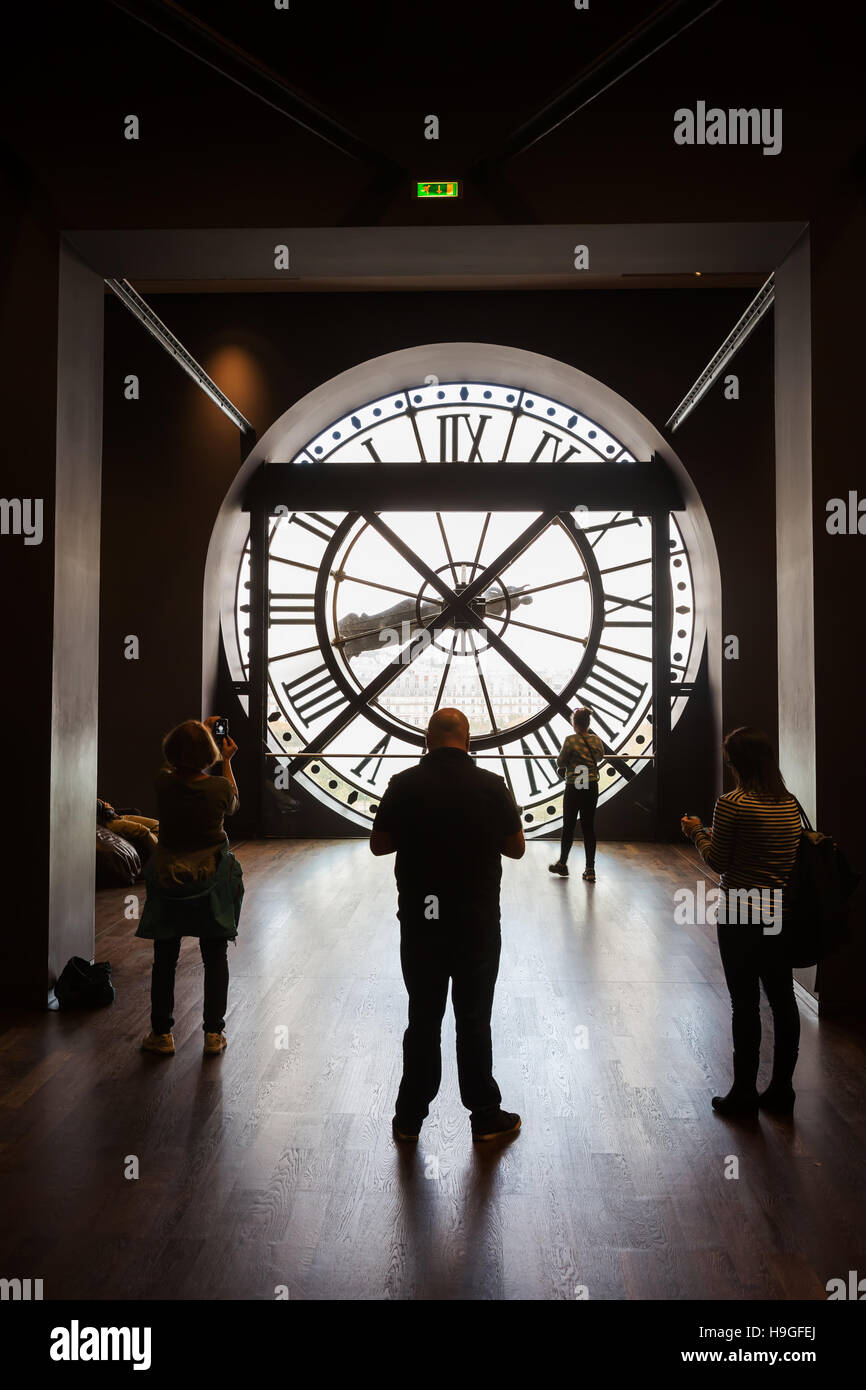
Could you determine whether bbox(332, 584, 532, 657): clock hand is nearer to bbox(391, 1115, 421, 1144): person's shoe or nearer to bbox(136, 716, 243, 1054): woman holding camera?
bbox(136, 716, 243, 1054): woman holding camera

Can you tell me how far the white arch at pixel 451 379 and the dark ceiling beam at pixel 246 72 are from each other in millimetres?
3888

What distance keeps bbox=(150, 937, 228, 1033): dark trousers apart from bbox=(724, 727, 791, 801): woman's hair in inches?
66.1

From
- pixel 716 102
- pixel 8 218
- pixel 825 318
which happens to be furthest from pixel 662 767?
pixel 8 218

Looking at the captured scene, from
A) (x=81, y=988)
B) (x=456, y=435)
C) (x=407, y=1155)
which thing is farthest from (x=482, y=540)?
(x=407, y=1155)

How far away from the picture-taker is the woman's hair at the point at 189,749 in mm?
3047

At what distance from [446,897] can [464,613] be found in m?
5.55

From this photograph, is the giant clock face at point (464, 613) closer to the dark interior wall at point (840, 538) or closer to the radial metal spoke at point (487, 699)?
the radial metal spoke at point (487, 699)

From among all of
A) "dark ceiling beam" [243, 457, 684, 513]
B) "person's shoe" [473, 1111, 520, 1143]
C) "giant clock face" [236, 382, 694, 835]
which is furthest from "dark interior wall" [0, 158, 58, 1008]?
"giant clock face" [236, 382, 694, 835]

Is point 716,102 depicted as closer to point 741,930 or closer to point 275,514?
point 741,930

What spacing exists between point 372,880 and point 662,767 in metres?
2.69

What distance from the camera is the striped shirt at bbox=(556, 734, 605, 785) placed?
6113 mm

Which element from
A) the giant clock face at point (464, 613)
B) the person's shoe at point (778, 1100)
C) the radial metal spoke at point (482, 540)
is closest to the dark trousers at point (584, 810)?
the giant clock face at point (464, 613)

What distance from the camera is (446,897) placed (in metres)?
2.51
